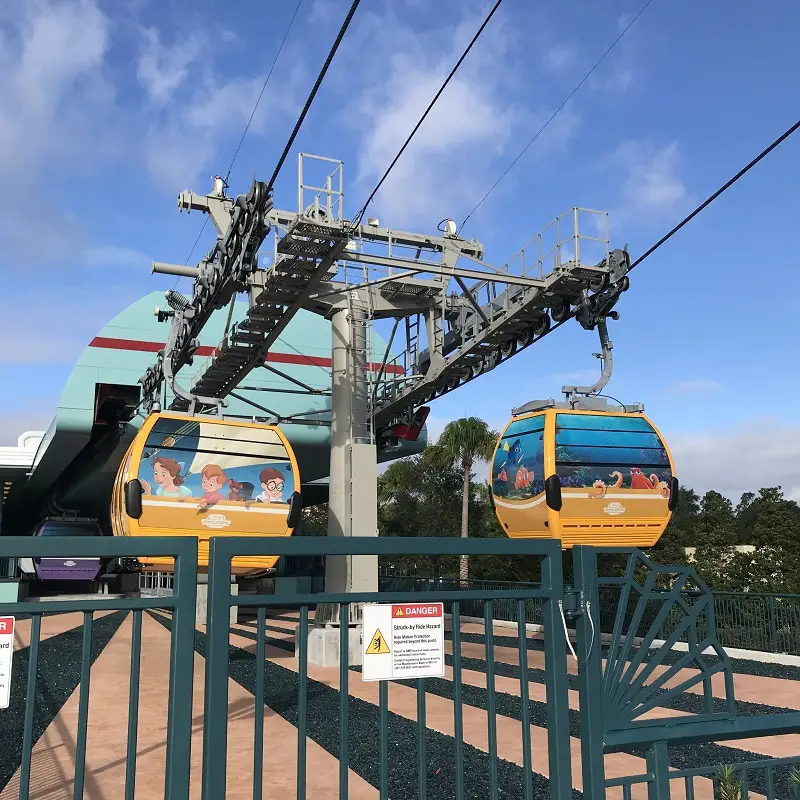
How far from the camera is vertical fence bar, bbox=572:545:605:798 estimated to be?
393cm

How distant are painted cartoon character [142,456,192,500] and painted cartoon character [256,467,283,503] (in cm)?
103

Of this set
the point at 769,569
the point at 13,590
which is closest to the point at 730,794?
the point at 13,590

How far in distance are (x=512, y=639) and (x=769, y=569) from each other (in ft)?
58.9

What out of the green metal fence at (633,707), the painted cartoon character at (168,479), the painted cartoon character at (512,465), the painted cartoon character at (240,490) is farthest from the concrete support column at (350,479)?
the green metal fence at (633,707)

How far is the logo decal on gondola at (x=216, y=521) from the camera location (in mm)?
10672

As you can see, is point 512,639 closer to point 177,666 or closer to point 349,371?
point 349,371

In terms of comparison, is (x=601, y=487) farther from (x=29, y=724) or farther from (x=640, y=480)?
(x=29, y=724)

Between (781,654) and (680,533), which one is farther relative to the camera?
(680,533)

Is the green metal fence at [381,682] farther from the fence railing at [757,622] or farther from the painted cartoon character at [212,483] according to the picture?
the fence railing at [757,622]

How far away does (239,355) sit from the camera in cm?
1619

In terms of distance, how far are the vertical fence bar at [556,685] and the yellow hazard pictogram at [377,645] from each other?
844 millimetres

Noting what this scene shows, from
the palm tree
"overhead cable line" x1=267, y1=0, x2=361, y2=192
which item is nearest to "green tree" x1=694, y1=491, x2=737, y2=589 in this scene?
the palm tree

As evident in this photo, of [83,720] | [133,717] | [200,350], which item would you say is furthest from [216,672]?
[200,350]

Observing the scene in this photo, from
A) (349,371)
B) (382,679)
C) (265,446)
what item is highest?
(349,371)
